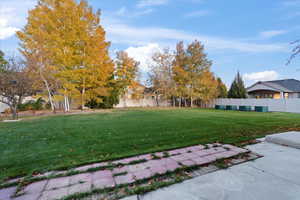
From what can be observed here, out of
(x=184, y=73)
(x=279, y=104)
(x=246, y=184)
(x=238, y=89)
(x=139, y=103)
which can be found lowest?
(x=246, y=184)

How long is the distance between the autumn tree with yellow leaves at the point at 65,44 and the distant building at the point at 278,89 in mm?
19077

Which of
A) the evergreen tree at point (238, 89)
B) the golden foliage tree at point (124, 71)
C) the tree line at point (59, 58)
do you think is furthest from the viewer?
the evergreen tree at point (238, 89)

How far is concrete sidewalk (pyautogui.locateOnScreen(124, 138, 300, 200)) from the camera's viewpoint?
52.7 inches

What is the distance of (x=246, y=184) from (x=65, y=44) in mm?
12065

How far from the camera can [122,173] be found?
5.80 feet

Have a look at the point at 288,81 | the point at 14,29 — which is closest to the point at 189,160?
the point at 14,29

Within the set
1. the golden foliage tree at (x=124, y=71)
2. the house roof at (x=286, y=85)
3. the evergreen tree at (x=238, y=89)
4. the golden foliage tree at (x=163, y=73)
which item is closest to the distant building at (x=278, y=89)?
the house roof at (x=286, y=85)

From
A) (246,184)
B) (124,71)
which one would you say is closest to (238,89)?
(124,71)

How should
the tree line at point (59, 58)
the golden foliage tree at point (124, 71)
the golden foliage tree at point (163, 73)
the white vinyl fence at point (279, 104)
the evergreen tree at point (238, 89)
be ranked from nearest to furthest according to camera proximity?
the tree line at point (59, 58) → the white vinyl fence at point (279, 104) → the golden foliage tree at point (124, 71) → the golden foliage tree at point (163, 73) → the evergreen tree at point (238, 89)

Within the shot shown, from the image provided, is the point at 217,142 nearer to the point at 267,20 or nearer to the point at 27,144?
the point at 27,144

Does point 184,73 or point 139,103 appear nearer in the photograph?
point 184,73

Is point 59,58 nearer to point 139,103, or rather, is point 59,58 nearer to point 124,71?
point 124,71

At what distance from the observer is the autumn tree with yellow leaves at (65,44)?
8820 millimetres

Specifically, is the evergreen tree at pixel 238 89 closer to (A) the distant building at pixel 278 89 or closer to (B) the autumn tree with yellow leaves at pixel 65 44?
(A) the distant building at pixel 278 89
